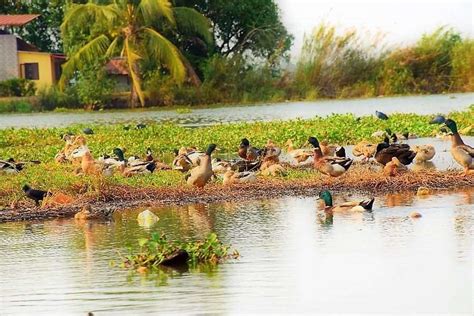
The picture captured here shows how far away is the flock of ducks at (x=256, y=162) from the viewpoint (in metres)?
15.5

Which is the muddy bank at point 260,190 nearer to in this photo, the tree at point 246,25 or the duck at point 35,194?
the duck at point 35,194

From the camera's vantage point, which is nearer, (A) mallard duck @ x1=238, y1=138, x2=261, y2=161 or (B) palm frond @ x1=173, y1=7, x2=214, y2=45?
(A) mallard duck @ x1=238, y1=138, x2=261, y2=161

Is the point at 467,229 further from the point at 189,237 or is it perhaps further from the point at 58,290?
the point at 58,290

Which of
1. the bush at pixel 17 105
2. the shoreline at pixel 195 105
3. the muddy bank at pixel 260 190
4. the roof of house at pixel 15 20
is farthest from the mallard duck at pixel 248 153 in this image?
the roof of house at pixel 15 20

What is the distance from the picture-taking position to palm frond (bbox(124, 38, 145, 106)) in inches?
1680

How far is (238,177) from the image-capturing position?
1573 centimetres

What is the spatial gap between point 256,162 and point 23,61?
114 ft

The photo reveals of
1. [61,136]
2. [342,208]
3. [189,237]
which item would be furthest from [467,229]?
[61,136]

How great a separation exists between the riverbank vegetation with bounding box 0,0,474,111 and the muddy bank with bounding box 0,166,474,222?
27315 millimetres

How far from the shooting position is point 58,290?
10008mm

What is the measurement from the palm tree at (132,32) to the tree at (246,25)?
501 centimetres

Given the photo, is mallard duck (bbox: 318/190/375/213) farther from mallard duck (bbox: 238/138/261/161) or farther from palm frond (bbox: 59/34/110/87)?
palm frond (bbox: 59/34/110/87)

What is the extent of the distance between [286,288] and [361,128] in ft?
48.6

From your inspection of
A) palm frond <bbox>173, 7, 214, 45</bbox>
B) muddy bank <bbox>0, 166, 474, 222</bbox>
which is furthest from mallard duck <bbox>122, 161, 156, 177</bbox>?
palm frond <bbox>173, 7, 214, 45</bbox>
